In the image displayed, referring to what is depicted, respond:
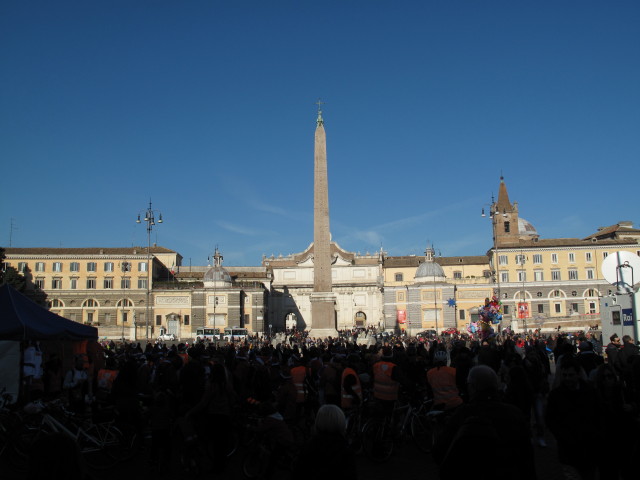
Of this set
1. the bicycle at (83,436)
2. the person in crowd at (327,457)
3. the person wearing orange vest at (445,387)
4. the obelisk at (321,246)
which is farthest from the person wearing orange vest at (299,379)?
the obelisk at (321,246)

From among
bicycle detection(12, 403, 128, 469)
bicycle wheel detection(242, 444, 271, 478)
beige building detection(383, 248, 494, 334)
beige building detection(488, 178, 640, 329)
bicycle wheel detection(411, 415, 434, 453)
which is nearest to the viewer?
bicycle wheel detection(242, 444, 271, 478)

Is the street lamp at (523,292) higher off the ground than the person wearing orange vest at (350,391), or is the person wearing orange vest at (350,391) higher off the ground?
the street lamp at (523,292)

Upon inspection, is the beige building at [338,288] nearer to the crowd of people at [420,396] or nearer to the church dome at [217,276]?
the church dome at [217,276]

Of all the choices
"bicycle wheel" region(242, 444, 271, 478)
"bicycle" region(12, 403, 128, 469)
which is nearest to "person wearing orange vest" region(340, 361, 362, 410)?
A: "bicycle wheel" region(242, 444, 271, 478)

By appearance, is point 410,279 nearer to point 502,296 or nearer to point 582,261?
point 502,296

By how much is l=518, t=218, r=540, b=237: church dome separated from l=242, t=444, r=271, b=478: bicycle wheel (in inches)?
3007

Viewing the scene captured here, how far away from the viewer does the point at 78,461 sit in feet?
12.9

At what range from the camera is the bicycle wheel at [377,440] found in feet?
29.2

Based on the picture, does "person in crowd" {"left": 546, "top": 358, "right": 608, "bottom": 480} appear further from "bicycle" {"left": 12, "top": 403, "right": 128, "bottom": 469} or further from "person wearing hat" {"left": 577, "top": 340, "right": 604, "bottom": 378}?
"bicycle" {"left": 12, "top": 403, "right": 128, "bottom": 469}

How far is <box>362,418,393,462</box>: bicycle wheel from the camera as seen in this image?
8906 millimetres

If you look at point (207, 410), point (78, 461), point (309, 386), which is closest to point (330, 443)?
point (78, 461)

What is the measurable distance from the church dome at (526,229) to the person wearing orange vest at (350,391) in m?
74.0

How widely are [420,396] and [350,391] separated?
90.0 inches

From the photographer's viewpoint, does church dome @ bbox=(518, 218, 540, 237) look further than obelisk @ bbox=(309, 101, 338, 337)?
Yes
